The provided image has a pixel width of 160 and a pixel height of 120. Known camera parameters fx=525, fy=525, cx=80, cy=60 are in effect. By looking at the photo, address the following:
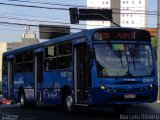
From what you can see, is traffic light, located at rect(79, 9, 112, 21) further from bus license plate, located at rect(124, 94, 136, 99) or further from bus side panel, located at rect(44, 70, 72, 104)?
bus license plate, located at rect(124, 94, 136, 99)

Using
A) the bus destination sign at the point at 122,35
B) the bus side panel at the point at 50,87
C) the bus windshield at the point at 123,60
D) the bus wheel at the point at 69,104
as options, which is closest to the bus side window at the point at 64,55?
the bus side panel at the point at 50,87

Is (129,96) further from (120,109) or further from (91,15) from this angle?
(91,15)

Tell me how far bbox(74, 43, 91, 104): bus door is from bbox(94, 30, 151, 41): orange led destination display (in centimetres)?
66

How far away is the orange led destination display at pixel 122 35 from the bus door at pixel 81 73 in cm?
66

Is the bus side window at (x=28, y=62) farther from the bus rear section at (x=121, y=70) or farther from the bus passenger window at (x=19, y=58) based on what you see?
the bus rear section at (x=121, y=70)

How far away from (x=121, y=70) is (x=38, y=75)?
6.64 metres

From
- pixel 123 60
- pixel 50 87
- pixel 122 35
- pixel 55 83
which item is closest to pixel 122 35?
pixel 122 35

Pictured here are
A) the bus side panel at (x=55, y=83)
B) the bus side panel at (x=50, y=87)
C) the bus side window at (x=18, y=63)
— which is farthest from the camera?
the bus side window at (x=18, y=63)

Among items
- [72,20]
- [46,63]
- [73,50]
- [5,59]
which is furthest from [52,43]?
[72,20]

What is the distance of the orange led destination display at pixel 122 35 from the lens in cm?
1781

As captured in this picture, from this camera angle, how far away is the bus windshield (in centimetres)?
1734

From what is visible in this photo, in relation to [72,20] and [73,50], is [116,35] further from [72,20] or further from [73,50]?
[72,20]

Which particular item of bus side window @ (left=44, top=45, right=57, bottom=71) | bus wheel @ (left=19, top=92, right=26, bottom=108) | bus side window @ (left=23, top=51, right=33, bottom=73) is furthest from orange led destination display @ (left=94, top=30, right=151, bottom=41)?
bus wheel @ (left=19, top=92, right=26, bottom=108)

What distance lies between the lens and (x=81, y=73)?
18.4m
